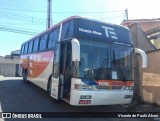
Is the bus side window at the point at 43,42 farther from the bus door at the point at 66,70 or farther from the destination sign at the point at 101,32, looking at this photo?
the destination sign at the point at 101,32

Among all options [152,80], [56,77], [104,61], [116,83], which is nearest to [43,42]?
[56,77]

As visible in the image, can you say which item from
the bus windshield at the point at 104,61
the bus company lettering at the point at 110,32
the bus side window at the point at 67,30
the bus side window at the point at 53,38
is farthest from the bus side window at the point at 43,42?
the bus windshield at the point at 104,61

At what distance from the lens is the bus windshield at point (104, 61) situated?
8.35 m

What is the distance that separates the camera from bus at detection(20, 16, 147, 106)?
820cm

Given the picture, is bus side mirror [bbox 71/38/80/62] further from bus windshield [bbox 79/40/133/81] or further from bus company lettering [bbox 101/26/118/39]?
bus company lettering [bbox 101/26/118/39]

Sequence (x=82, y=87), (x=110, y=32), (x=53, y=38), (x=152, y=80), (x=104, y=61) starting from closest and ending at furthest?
(x=82, y=87)
(x=104, y=61)
(x=110, y=32)
(x=53, y=38)
(x=152, y=80)

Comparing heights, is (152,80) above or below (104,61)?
below

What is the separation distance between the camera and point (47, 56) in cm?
1188

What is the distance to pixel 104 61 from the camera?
28.4 ft

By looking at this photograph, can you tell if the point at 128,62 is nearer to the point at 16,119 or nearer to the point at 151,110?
the point at 151,110

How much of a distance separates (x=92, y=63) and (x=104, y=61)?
0.50 meters

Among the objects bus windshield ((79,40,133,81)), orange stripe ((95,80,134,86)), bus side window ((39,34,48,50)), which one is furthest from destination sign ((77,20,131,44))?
bus side window ((39,34,48,50))

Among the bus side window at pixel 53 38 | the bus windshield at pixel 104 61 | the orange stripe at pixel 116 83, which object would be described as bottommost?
the orange stripe at pixel 116 83

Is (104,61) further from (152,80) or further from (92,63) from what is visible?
(152,80)
